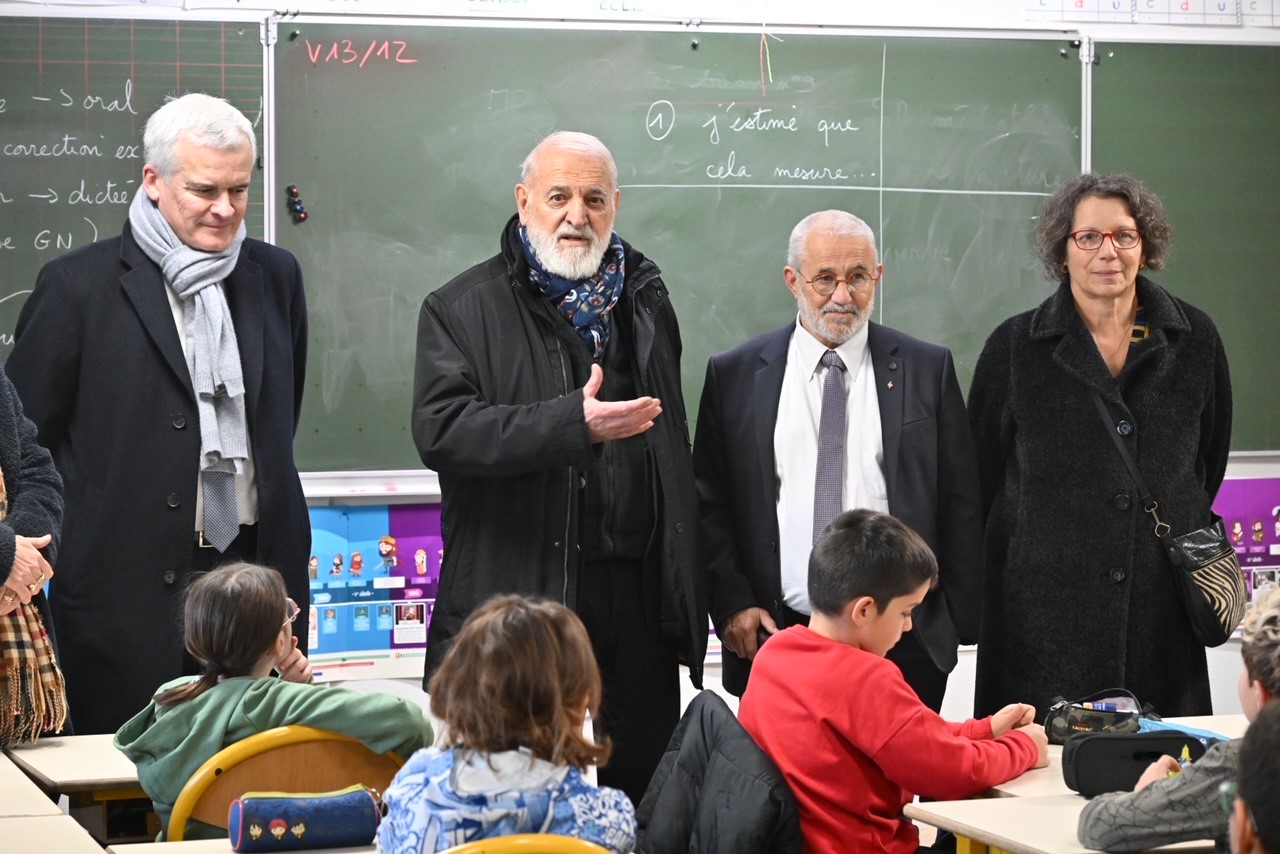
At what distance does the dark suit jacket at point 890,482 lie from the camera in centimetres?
347

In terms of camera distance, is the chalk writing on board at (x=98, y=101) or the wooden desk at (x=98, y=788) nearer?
the wooden desk at (x=98, y=788)

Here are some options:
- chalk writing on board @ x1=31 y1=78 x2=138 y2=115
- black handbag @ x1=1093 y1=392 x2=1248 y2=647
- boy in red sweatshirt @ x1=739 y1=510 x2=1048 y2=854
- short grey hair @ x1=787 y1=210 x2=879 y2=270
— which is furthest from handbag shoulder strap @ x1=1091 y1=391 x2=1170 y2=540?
chalk writing on board @ x1=31 y1=78 x2=138 y2=115

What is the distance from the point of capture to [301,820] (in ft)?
7.44

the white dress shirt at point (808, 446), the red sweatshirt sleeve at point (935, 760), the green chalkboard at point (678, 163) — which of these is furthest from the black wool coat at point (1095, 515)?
the green chalkboard at point (678, 163)

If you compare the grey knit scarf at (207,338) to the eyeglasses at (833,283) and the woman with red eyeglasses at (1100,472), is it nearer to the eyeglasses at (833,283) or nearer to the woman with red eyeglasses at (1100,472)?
the eyeglasses at (833,283)

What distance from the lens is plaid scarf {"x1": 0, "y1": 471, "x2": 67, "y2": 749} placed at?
281 cm

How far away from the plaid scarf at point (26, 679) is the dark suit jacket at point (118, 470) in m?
0.41

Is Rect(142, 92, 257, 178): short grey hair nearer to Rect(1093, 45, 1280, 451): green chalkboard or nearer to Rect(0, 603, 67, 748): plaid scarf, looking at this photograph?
Rect(0, 603, 67, 748): plaid scarf

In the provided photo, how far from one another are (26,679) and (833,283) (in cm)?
191

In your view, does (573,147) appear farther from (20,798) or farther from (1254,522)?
(1254,522)

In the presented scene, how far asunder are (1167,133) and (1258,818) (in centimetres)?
415

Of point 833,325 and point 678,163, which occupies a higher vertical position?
point 678,163

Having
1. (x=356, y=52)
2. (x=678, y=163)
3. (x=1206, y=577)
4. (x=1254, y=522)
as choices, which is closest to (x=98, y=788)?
(x=1206, y=577)

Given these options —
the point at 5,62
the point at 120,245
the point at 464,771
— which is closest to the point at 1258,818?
the point at 464,771
